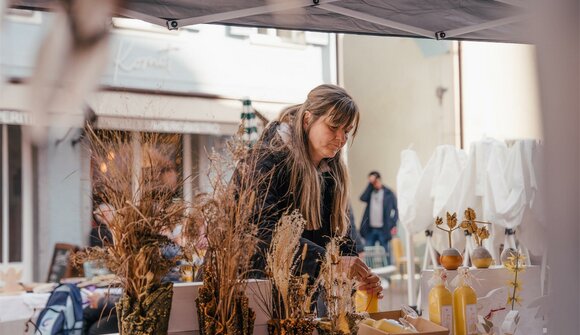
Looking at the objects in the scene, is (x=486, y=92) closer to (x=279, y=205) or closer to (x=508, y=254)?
(x=508, y=254)

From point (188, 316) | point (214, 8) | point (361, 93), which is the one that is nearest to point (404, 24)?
point (214, 8)

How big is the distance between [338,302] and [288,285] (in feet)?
0.43

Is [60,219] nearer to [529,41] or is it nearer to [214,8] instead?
[214,8]

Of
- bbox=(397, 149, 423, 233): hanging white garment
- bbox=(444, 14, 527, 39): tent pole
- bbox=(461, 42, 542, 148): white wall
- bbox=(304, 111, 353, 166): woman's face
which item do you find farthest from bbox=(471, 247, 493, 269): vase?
bbox=(461, 42, 542, 148): white wall

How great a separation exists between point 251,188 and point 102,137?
1.29 feet

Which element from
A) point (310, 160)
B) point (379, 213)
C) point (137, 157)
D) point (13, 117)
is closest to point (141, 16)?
point (310, 160)

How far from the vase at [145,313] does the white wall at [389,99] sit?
30.0 ft

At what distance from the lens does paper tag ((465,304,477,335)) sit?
2.27m

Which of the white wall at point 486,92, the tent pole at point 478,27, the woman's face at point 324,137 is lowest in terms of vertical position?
the woman's face at point 324,137

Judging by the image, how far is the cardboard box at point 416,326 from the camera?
6.70 feet

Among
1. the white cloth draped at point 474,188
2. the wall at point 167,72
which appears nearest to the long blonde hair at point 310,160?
the white cloth draped at point 474,188

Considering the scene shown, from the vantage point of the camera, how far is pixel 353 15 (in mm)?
3039

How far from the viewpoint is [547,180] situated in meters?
1.17

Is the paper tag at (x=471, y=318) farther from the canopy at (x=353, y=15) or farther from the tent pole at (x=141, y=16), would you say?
the tent pole at (x=141, y=16)
